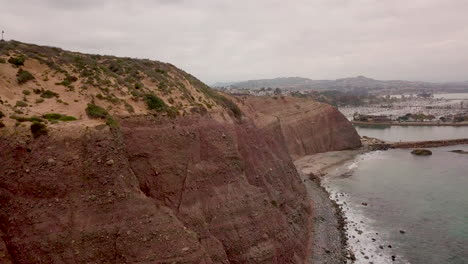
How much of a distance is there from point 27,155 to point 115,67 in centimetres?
1549

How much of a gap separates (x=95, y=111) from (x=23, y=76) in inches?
239

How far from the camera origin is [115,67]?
112 feet

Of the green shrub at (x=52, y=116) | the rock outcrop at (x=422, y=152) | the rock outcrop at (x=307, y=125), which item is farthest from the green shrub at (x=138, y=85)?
the rock outcrop at (x=422, y=152)

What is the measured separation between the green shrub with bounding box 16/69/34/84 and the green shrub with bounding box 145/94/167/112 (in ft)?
27.4

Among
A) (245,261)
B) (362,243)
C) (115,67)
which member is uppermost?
(115,67)

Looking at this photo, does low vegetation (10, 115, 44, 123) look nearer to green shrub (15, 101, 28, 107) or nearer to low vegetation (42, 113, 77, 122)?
low vegetation (42, 113, 77, 122)

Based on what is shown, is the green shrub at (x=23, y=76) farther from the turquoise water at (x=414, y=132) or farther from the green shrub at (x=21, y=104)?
the turquoise water at (x=414, y=132)

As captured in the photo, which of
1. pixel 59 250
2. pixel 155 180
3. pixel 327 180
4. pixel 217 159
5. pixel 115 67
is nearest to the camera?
pixel 59 250

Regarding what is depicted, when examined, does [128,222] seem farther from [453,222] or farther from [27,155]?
[453,222]

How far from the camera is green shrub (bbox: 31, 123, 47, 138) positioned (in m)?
21.3

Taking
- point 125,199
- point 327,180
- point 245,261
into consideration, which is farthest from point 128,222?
point 327,180

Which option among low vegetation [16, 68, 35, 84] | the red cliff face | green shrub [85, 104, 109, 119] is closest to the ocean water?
the red cliff face

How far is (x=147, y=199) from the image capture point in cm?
2306

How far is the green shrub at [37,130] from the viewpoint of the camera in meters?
21.3
